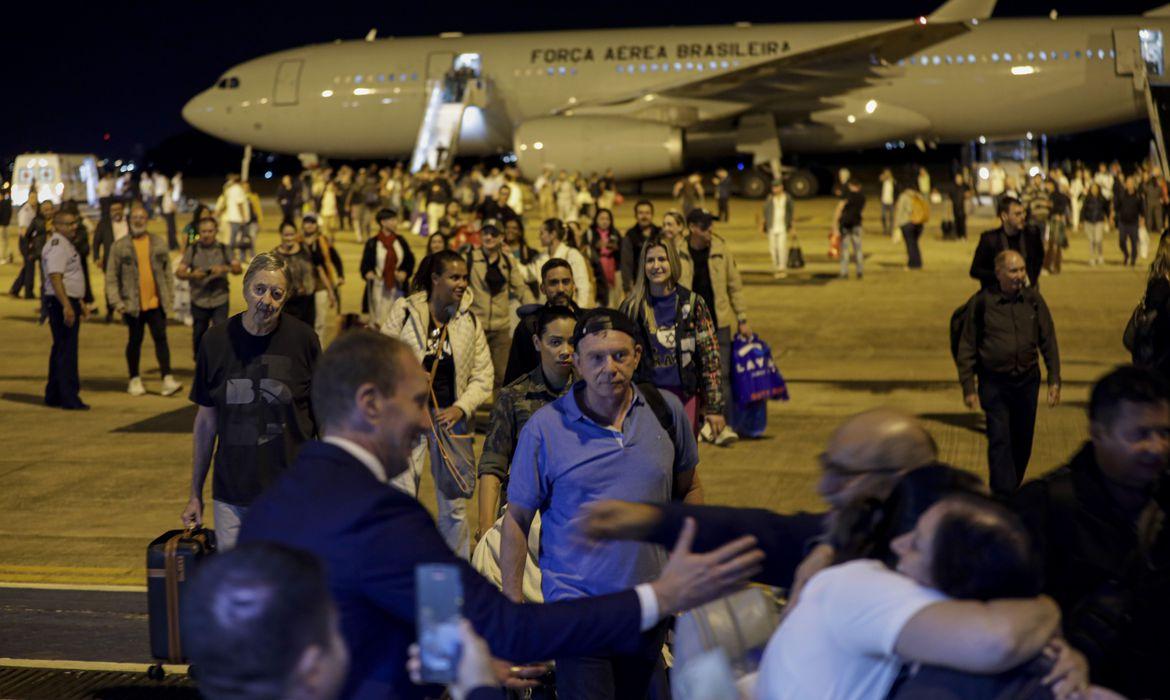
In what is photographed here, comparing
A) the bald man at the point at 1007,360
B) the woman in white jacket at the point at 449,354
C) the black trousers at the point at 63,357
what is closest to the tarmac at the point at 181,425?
the black trousers at the point at 63,357

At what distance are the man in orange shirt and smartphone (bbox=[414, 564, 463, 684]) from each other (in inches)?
457

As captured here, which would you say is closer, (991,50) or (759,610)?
(759,610)


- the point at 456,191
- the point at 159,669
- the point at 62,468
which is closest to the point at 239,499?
the point at 159,669

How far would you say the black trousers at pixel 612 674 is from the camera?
4551mm

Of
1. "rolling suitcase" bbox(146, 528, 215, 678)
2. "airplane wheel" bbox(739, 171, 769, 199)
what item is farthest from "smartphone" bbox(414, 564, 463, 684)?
"airplane wheel" bbox(739, 171, 769, 199)

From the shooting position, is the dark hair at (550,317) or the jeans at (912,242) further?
the jeans at (912,242)

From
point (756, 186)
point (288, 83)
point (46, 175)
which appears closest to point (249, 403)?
point (756, 186)

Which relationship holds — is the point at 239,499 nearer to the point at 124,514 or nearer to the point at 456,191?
the point at 124,514

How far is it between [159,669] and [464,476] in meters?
1.96

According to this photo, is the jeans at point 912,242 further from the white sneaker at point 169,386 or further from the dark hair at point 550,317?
the dark hair at point 550,317

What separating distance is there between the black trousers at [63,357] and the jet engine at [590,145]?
24.6 m

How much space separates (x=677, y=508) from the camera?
3432mm

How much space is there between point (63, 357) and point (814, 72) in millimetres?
29094

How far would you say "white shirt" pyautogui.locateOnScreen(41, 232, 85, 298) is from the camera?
43.7 feet
